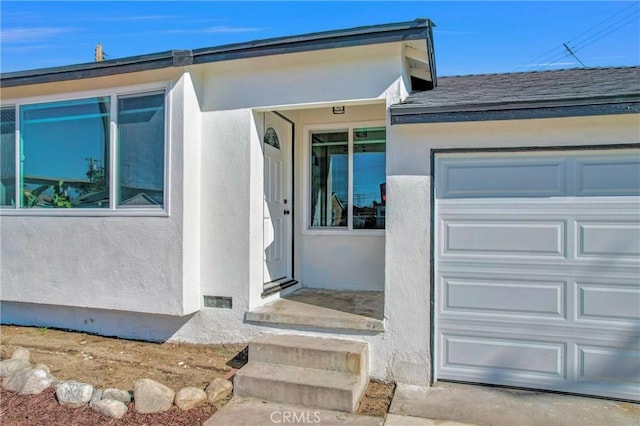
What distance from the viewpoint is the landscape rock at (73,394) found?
346 cm

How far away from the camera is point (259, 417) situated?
3.29 meters

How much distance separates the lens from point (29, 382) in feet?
12.2

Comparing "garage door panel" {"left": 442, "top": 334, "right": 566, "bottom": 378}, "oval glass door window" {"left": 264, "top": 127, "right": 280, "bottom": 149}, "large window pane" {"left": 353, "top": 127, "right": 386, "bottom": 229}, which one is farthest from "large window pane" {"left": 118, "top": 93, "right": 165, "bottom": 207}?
"garage door panel" {"left": 442, "top": 334, "right": 566, "bottom": 378}

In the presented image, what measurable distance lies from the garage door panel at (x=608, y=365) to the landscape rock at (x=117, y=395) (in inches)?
166

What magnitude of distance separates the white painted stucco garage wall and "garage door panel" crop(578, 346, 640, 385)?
4.62 ft

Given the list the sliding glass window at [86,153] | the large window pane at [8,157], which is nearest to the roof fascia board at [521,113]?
the sliding glass window at [86,153]

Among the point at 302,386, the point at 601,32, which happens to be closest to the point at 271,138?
the point at 302,386

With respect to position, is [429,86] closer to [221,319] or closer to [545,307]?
[545,307]

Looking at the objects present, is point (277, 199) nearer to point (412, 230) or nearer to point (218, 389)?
point (412, 230)

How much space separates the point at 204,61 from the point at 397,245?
121 inches

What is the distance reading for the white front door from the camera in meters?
5.27

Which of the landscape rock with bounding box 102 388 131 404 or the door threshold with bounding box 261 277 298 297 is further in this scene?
the door threshold with bounding box 261 277 298 297

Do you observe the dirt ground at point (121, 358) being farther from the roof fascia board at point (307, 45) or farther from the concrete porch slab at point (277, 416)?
the roof fascia board at point (307, 45)

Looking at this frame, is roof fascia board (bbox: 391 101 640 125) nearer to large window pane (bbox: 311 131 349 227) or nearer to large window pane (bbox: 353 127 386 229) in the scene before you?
large window pane (bbox: 353 127 386 229)
